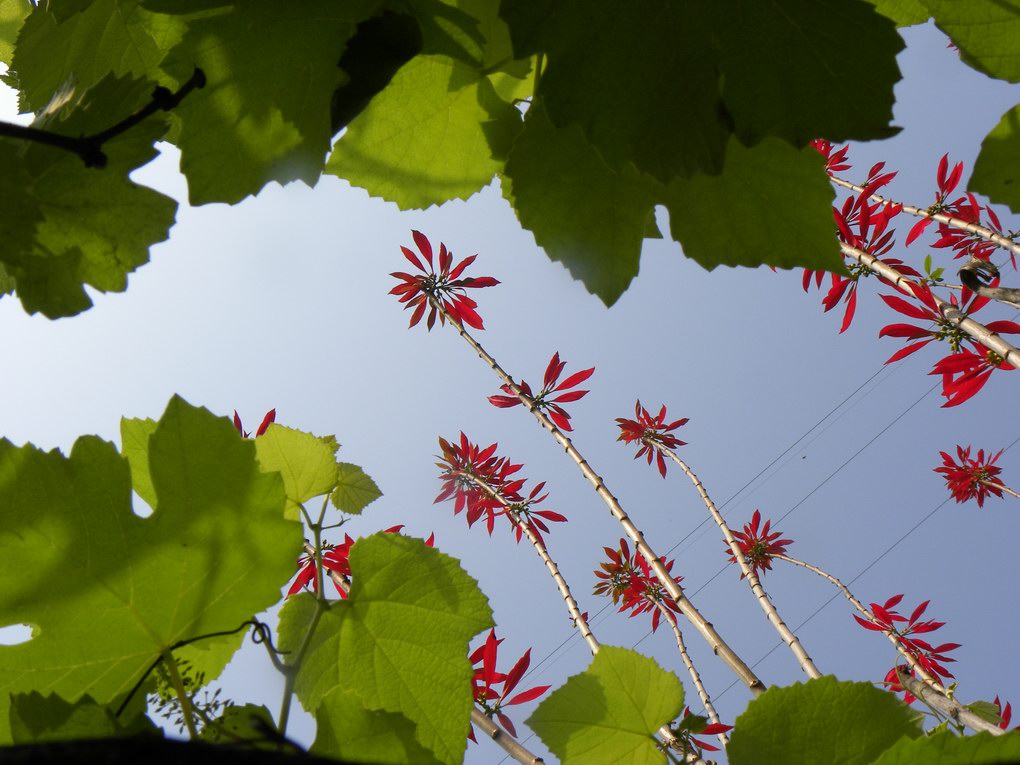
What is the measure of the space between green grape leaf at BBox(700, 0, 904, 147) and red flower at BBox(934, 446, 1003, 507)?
3.56 meters

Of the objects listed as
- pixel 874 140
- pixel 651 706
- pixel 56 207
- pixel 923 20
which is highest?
pixel 56 207

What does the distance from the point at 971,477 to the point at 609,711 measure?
3.42 meters

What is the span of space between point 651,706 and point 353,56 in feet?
1.74

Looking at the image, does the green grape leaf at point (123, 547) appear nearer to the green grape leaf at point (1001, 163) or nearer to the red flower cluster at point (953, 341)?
the green grape leaf at point (1001, 163)

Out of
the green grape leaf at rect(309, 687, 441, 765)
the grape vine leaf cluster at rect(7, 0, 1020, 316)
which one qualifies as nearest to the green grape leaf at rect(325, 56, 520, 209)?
the grape vine leaf cluster at rect(7, 0, 1020, 316)

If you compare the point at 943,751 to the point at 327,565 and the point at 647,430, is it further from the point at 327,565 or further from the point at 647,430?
the point at 647,430

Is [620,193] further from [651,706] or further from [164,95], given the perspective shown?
[651,706]

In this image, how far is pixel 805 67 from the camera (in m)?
0.35

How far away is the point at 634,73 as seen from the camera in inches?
14.6

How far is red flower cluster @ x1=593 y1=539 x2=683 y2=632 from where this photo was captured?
2881mm

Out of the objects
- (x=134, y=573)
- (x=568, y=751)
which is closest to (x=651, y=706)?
(x=568, y=751)

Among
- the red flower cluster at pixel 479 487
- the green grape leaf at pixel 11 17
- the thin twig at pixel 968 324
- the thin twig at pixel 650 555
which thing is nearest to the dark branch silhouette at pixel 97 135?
the green grape leaf at pixel 11 17

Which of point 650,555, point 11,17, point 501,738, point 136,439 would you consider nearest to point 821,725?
point 136,439

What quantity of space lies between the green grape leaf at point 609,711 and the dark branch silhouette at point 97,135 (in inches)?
19.7
